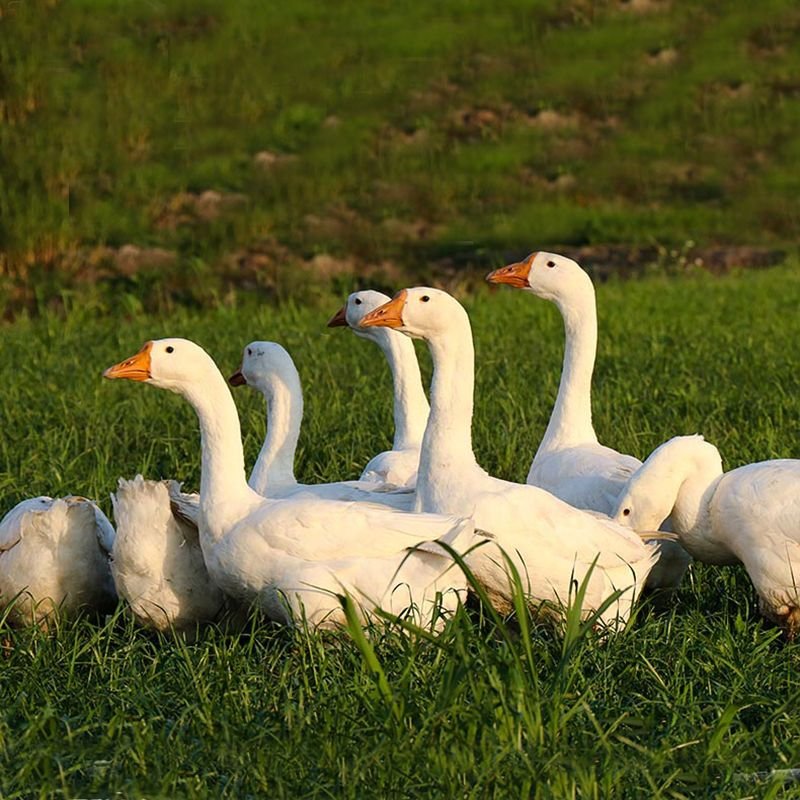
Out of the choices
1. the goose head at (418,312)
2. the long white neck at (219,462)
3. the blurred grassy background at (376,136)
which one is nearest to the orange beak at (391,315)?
the goose head at (418,312)

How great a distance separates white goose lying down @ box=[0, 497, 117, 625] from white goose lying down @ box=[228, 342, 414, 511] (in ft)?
3.03

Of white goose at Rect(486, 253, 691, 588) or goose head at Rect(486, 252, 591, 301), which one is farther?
goose head at Rect(486, 252, 591, 301)

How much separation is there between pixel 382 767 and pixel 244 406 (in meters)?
5.87

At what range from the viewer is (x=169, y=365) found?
5555 mm

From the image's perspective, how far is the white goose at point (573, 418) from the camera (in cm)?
629

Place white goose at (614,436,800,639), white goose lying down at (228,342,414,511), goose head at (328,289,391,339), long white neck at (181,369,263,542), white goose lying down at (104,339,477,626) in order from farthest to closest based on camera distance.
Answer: goose head at (328,289,391,339)
white goose lying down at (228,342,414,511)
long white neck at (181,369,263,542)
white goose at (614,436,800,639)
white goose lying down at (104,339,477,626)

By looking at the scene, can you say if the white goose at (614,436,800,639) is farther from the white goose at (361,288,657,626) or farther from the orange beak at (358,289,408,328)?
the orange beak at (358,289,408,328)

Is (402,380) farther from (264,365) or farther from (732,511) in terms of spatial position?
(732,511)

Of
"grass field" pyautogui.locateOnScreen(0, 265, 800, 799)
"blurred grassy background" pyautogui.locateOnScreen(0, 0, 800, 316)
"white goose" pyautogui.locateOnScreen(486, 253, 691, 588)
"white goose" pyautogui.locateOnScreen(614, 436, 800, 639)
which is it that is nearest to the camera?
"grass field" pyautogui.locateOnScreen(0, 265, 800, 799)

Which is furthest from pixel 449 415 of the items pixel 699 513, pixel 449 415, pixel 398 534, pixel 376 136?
pixel 376 136

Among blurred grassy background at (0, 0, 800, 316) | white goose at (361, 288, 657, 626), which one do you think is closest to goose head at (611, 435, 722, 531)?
white goose at (361, 288, 657, 626)

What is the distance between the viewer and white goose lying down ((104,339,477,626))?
5.11m

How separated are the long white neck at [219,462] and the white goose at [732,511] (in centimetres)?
137

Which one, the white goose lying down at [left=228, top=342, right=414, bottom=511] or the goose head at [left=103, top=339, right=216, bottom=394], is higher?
the goose head at [left=103, top=339, right=216, bottom=394]
